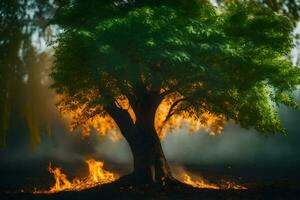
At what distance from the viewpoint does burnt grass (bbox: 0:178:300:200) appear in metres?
17.4

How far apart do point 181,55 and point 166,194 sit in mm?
6254

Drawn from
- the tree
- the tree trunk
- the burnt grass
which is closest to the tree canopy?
the tree

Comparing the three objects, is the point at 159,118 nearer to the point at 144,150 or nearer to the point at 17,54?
the point at 144,150

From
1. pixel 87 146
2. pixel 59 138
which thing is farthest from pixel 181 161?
pixel 59 138

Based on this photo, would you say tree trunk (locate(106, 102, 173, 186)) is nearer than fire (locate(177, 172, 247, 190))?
Yes

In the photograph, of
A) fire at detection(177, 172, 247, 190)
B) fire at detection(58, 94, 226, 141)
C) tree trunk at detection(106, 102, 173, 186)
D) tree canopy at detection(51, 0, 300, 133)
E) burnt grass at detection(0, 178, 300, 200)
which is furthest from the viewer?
fire at detection(177, 172, 247, 190)

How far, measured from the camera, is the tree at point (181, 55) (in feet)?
50.1

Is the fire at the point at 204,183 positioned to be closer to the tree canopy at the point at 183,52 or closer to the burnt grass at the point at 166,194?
the burnt grass at the point at 166,194

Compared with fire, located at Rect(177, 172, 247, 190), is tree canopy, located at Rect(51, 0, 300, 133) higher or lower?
higher

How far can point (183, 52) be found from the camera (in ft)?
49.5

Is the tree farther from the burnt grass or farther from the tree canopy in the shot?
A: the burnt grass

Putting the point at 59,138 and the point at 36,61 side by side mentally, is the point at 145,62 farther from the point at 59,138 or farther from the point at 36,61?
the point at 59,138

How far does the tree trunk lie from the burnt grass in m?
0.65

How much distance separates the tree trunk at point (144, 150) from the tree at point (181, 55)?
5 centimetres
